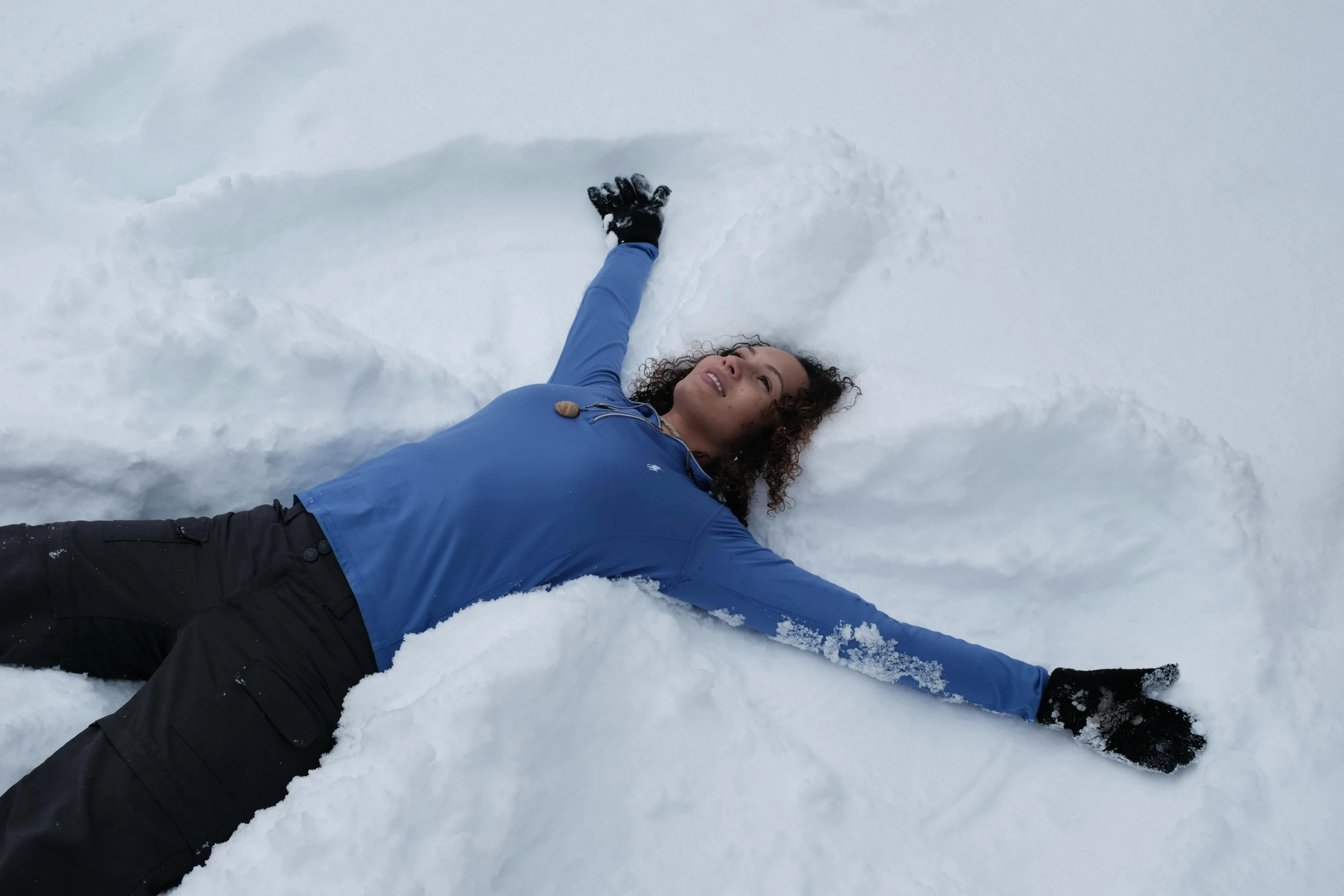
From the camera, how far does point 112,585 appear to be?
1753 millimetres

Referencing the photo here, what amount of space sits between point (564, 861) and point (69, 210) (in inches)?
95.6

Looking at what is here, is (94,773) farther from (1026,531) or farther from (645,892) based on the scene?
(1026,531)

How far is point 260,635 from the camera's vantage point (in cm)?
172

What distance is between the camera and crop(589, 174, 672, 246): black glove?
2.78m

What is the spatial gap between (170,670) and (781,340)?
69.6 inches

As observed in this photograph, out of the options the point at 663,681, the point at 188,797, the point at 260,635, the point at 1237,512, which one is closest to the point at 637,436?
the point at 663,681

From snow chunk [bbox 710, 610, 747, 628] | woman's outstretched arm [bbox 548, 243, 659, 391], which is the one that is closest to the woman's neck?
woman's outstretched arm [bbox 548, 243, 659, 391]

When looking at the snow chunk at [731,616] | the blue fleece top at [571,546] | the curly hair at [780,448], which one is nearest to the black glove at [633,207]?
the curly hair at [780,448]

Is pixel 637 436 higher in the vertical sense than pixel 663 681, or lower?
higher

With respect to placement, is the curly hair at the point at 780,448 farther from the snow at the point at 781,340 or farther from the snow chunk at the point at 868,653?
the snow chunk at the point at 868,653

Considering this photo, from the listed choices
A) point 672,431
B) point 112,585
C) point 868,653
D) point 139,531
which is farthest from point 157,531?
point 868,653

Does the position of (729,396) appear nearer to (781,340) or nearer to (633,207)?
(781,340)

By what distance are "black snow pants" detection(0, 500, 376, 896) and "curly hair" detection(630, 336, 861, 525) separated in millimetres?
987

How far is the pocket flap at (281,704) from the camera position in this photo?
1.62 meters
